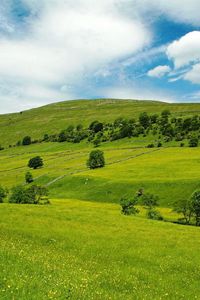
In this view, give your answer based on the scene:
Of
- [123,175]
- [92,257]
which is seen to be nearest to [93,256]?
[92,257]

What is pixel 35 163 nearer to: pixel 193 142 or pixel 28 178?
pixel 28 178

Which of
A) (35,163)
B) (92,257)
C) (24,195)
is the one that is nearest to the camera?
(92,257)

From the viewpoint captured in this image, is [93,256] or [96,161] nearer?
[93,256]

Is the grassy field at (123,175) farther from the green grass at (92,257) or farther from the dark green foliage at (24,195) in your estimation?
the green grass at (92,257)

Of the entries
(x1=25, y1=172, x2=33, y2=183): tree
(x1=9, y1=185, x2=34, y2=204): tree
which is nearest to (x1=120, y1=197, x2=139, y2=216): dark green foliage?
(x1=9, y1=185, x2=34, y2=204): tree

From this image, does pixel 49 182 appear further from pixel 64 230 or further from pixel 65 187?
pixel 64 230

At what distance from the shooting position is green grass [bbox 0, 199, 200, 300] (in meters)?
16.3

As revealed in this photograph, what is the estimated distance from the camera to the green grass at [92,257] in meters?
16.3

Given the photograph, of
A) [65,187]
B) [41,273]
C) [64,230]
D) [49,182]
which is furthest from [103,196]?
[41,273]

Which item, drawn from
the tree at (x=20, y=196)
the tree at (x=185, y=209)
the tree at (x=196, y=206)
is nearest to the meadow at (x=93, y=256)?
the tree at (x=185, y=209)

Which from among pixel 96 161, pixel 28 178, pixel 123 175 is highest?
pixel 96 161

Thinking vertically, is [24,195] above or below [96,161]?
below

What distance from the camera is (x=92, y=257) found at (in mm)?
30359

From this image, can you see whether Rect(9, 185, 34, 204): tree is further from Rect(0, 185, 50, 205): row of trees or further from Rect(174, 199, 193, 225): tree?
Rect(174, 199, 193, 225): tree
